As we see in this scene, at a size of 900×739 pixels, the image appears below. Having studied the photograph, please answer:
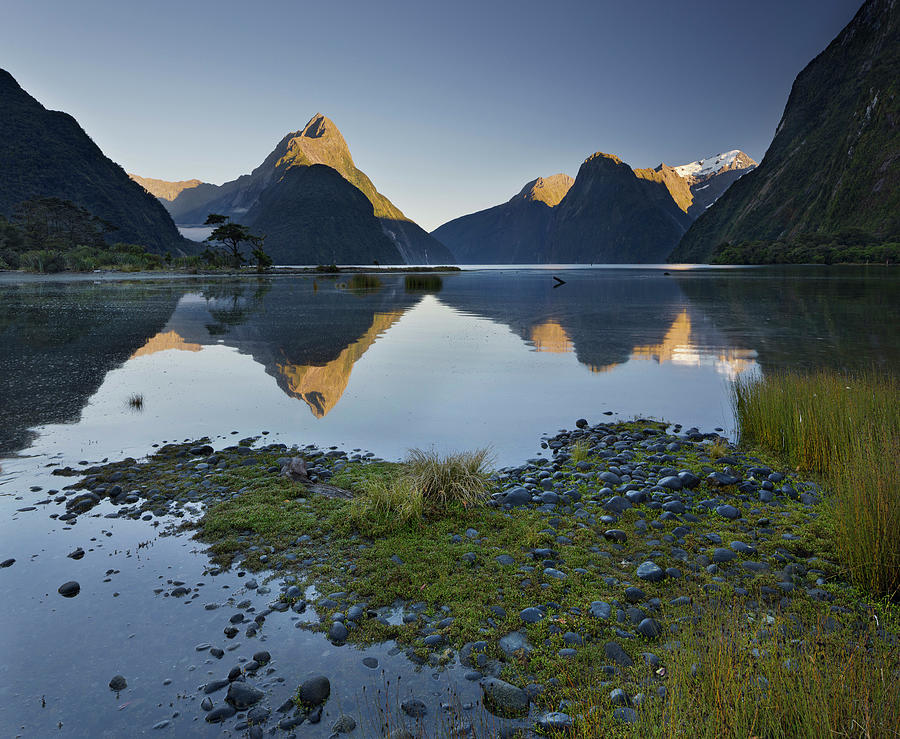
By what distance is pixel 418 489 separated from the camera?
7.96 metres

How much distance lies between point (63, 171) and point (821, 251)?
225710mm

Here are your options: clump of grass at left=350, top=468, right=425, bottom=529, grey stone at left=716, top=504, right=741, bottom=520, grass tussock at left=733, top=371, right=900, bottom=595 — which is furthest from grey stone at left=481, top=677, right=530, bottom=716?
grey stone at left=716, top=504, right=741, bottom=520

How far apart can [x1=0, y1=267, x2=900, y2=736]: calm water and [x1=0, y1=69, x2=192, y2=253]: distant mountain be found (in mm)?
139669

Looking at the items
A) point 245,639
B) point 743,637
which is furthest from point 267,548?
point 743,637

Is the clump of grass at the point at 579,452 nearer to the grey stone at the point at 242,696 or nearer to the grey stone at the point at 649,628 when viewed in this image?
the grey stone at the point at 649,628

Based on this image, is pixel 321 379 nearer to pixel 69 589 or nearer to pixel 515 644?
pixel 69 589

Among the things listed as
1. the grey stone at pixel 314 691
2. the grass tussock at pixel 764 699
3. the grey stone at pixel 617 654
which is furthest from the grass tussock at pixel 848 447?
the grey stone at pixel 314 691

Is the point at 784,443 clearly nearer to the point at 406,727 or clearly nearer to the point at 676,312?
the point at 406,727

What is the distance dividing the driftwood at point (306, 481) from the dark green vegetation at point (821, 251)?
155m

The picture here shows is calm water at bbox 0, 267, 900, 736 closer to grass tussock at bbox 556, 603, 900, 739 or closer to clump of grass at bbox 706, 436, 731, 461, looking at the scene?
grass tussock at bbox 556, 603, 900, 739

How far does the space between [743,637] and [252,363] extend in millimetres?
18447

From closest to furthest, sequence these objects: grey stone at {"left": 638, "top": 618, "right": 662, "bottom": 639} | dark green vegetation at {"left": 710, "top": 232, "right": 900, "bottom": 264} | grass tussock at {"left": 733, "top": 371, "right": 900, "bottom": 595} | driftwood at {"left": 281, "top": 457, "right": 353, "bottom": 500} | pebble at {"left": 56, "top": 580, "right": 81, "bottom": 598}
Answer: grey stone at {"left": 638, "top": 618, "right": 662, "bottom": 639} → grass tussock at {"left": 733, "top": 371, "right": 900, "bottom": 595} → pebble at {"left": 56, "top": 580, "right": 81, "bottom": 598} → driftwood at {"left": 281, "top": 457, "right": 353, "bottom": 500} → dark green vegetation at {"left": 710, "top": 232, "right": 900, "bottom": 264}

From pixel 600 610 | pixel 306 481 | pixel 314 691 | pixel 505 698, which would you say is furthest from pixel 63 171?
pixel 505 698

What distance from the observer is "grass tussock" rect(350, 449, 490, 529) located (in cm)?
741
